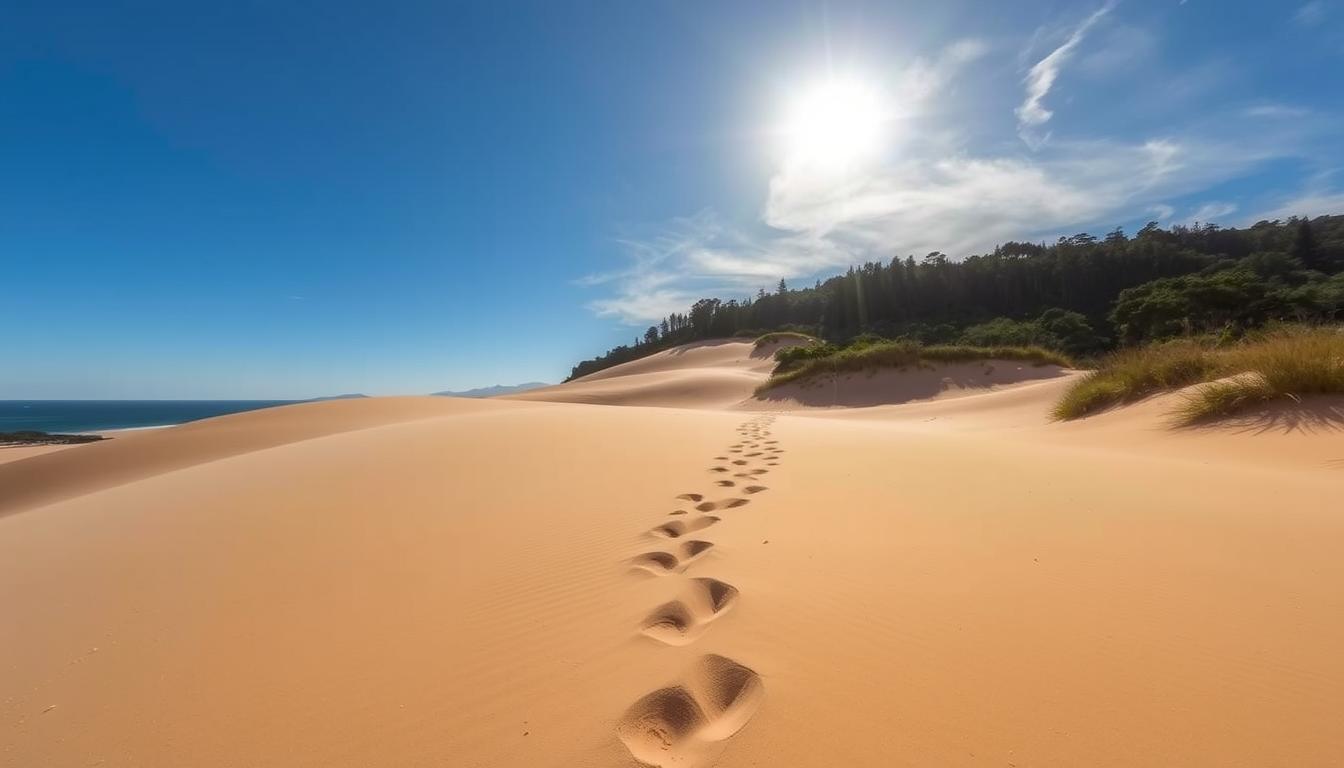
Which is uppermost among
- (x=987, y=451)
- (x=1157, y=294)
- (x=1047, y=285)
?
(x=1047, y=285)

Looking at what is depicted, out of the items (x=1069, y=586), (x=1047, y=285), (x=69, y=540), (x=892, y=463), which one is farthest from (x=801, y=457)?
(x=1047, y=285)

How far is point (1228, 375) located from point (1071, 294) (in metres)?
57.7

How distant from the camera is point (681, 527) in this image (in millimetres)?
3055

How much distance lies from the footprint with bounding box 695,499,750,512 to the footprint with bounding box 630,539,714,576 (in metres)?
0.74

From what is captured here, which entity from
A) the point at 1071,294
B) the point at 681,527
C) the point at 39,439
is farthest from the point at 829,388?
the point at 1071,294

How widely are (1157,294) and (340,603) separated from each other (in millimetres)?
37996

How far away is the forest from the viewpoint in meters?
26.4

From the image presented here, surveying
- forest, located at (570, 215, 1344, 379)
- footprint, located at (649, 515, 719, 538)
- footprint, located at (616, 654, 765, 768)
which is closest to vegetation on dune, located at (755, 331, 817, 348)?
forest, located at (570, 215, 1344, 379)

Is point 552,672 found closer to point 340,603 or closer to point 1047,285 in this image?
point 340,603

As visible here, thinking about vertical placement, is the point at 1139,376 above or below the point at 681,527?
above

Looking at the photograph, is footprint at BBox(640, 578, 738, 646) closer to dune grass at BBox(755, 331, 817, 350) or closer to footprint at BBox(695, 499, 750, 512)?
footprint at BBox(695, 499, 750, 512)

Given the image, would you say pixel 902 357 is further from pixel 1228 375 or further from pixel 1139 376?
pixel 1228 375

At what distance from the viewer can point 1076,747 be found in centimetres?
116

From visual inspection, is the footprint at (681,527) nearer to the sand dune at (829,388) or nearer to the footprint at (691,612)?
the footprint at (691,612)
